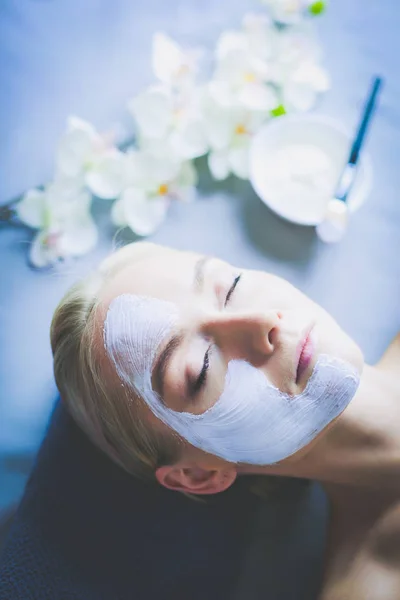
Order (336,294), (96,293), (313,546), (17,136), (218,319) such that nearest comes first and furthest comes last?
(218,319) → (96,293) → (313,546) → (336,294) → (17,136)

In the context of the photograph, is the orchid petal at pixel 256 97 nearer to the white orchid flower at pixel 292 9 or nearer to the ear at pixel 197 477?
the white orchid flower at pixel 292 9

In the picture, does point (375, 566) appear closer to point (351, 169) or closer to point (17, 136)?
point (351, 169)

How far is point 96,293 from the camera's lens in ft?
2.56

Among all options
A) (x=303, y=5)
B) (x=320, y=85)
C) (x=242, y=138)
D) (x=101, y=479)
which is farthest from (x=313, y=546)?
(x=303, y=5)

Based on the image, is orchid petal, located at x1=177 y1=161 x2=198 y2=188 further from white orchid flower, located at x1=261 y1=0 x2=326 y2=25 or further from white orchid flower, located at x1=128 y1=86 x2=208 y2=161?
white orchid flower, located at x1=261 y1=0 x2=326 y2=25

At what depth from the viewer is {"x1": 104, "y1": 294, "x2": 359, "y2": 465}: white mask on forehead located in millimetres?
658

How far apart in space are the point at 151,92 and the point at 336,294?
1.67ft

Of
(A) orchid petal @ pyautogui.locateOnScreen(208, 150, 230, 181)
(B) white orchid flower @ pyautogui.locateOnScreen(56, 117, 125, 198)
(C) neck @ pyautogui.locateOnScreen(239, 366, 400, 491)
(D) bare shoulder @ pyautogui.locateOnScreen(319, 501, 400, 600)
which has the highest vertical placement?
(A) orchid petal @ pyautogui.locateOnScreen(208, 150, 230, 181)

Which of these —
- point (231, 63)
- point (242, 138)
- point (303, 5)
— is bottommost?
point (242, 138)

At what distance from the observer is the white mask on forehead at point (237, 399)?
658 mm

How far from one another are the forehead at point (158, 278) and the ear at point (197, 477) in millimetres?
232

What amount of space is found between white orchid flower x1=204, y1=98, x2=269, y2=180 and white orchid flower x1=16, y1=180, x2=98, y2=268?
0.27 metres

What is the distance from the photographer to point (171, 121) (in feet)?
3.49

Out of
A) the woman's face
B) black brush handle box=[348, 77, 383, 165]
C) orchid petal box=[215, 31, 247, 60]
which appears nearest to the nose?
the woman's face
